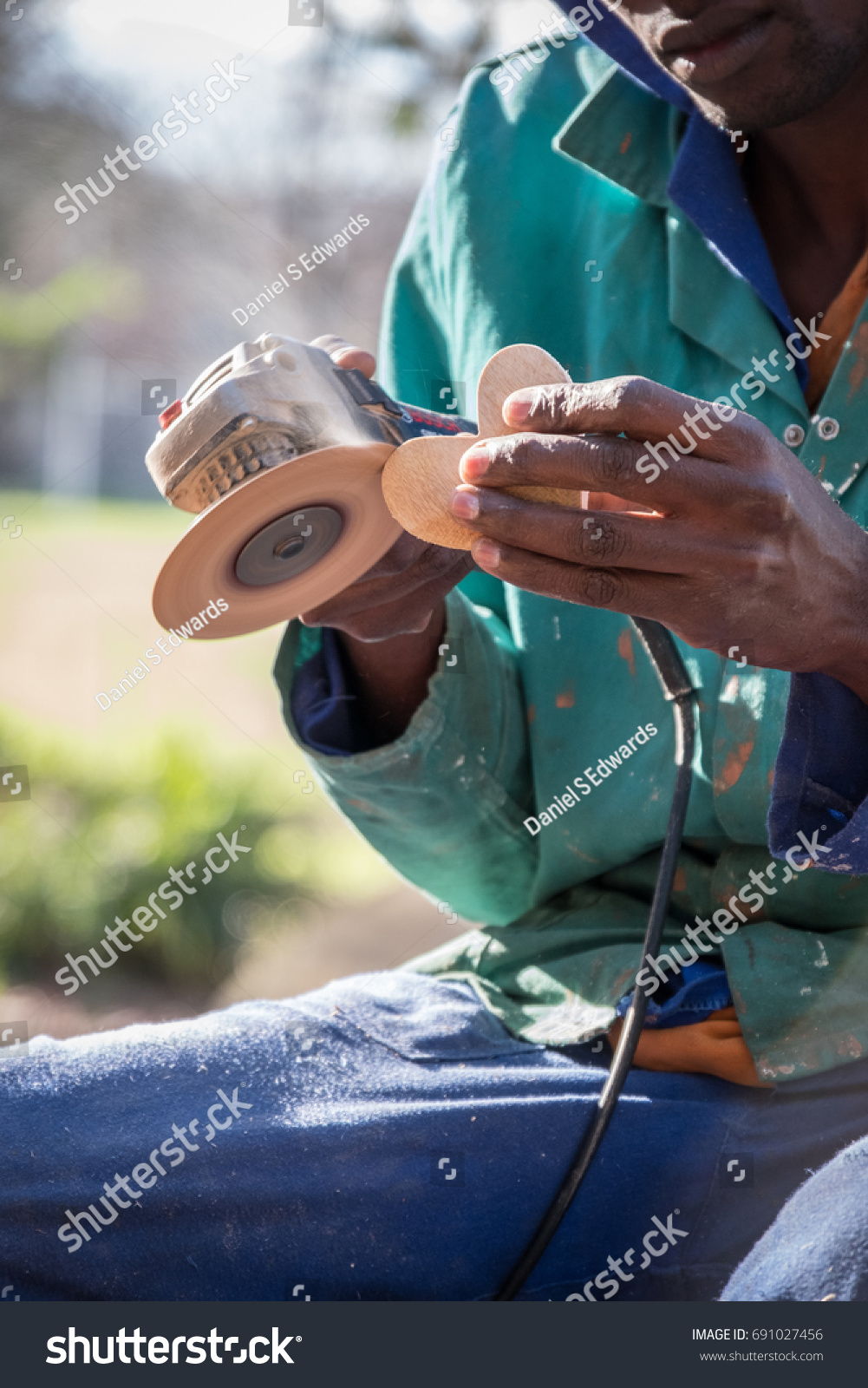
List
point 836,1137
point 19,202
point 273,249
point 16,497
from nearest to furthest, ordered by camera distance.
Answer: point 836,1137, point 273,249, point 19,202, point 16,497

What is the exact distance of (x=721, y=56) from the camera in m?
0.95

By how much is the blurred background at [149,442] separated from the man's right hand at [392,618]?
28 centimetres

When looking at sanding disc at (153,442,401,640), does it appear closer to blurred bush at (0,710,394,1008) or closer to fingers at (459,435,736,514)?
fingers at (459,435,736,514)

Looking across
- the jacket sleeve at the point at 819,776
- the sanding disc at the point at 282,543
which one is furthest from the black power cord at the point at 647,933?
the sanding disc at the point at 282,543

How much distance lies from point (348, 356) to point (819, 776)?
451 mm

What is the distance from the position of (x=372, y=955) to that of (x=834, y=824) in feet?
8.56

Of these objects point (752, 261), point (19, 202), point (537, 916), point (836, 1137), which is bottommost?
point (836, 1137)

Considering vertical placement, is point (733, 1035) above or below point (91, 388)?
below

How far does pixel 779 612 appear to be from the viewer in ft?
2.41

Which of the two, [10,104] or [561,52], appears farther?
[10,104]

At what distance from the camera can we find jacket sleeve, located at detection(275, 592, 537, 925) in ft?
3.53

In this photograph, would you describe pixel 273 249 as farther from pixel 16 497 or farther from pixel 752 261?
pixel 16 497

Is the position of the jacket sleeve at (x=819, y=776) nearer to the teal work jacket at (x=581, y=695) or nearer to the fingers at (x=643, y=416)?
the teal work jacket at (x=581, y=695)

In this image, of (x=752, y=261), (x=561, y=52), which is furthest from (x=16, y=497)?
(x=752, y=261)
